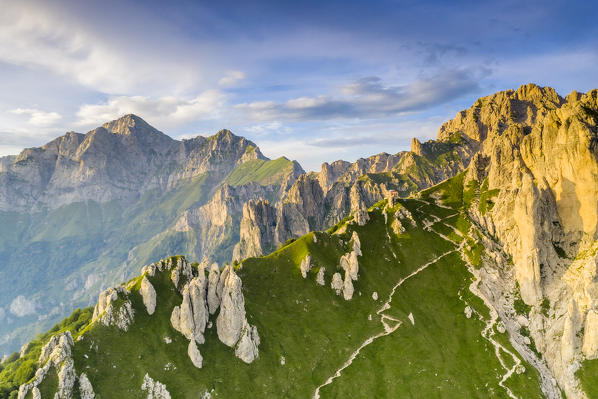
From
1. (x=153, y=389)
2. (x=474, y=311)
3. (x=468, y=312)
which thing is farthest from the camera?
(x=474, y=311)

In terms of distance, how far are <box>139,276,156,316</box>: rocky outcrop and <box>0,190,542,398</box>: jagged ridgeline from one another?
1.08ft

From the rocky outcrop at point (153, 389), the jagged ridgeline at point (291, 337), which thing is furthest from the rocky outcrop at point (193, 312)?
the rocky outcrop at point (153, 389)

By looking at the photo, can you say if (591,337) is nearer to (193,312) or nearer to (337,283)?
(337,283)

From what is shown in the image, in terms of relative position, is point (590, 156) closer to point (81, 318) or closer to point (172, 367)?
point (172, 367)

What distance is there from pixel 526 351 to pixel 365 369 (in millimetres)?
60588

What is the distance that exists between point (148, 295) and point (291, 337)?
52492mm

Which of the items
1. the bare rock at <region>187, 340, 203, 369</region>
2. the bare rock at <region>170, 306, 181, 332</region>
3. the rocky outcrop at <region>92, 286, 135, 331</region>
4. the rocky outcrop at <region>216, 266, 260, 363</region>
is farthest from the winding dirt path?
the rocky outcrop at <region>92, 286, 135, 331</region>

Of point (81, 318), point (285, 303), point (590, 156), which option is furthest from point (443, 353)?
point (81, 318)

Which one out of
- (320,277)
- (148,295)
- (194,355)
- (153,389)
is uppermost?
(148,295)

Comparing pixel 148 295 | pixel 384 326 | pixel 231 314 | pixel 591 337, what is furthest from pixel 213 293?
pixel 591 337

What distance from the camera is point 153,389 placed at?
335ft

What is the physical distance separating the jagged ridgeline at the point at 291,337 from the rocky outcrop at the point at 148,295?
1.08ft

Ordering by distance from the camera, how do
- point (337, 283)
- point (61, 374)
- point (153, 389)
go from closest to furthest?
1. point (61, 374)
2. point (153, 389)
3. point (337, 283)

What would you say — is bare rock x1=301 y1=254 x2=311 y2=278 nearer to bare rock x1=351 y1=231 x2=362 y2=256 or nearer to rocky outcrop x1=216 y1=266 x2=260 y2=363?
bare rock x1=351 y1=231 x2=362 y2=256
